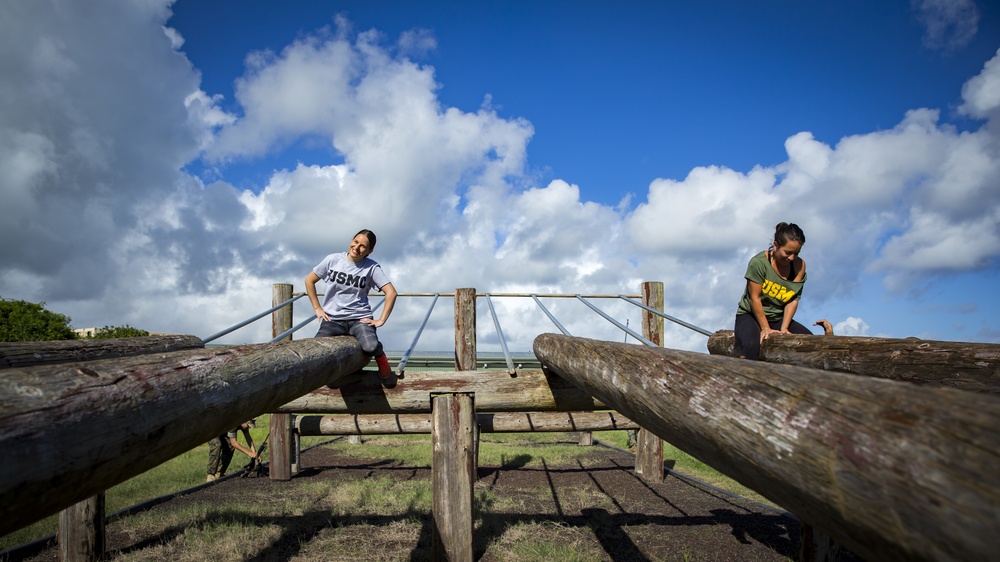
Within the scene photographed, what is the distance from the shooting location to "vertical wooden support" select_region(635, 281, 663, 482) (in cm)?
889

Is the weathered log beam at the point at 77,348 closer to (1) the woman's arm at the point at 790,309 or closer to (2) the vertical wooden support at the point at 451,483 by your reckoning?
(2) the vertical wooden support at the point at 451,483

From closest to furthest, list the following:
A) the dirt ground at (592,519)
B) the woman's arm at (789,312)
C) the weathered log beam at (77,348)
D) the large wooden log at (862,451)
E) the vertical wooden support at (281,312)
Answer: the large wooden log at (862,451) → the weathered log beam at (77,348) → the woman's arm at (789,312) → the dirt ground at (592,519) → the vertical wooden support at (281,312)

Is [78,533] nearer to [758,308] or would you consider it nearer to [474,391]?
[474,391]

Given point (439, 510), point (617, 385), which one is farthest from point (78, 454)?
point (439, 510)

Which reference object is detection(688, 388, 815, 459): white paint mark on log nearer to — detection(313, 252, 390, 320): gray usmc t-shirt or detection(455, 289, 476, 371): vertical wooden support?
detection(313, 252, 390, 320): gray usmc t-shirt

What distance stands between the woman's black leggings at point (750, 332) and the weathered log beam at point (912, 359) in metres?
0.54

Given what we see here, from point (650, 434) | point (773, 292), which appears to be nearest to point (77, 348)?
point (773, 292)

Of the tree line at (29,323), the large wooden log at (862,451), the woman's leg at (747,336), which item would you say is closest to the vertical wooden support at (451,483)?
the woman's leg at (747,336)

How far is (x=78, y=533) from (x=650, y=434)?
721cm

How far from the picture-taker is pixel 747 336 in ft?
13.8

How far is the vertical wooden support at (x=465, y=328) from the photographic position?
766 cm

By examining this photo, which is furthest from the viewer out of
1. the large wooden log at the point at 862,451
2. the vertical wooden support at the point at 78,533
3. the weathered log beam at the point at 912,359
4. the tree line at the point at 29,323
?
the tree line at the point at 29,323

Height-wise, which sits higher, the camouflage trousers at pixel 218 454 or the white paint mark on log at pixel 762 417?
the white paint mark on log at pixel 762 417

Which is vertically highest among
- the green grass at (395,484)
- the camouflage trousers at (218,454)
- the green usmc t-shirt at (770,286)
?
the green usmc t-shirt at (770,286)
